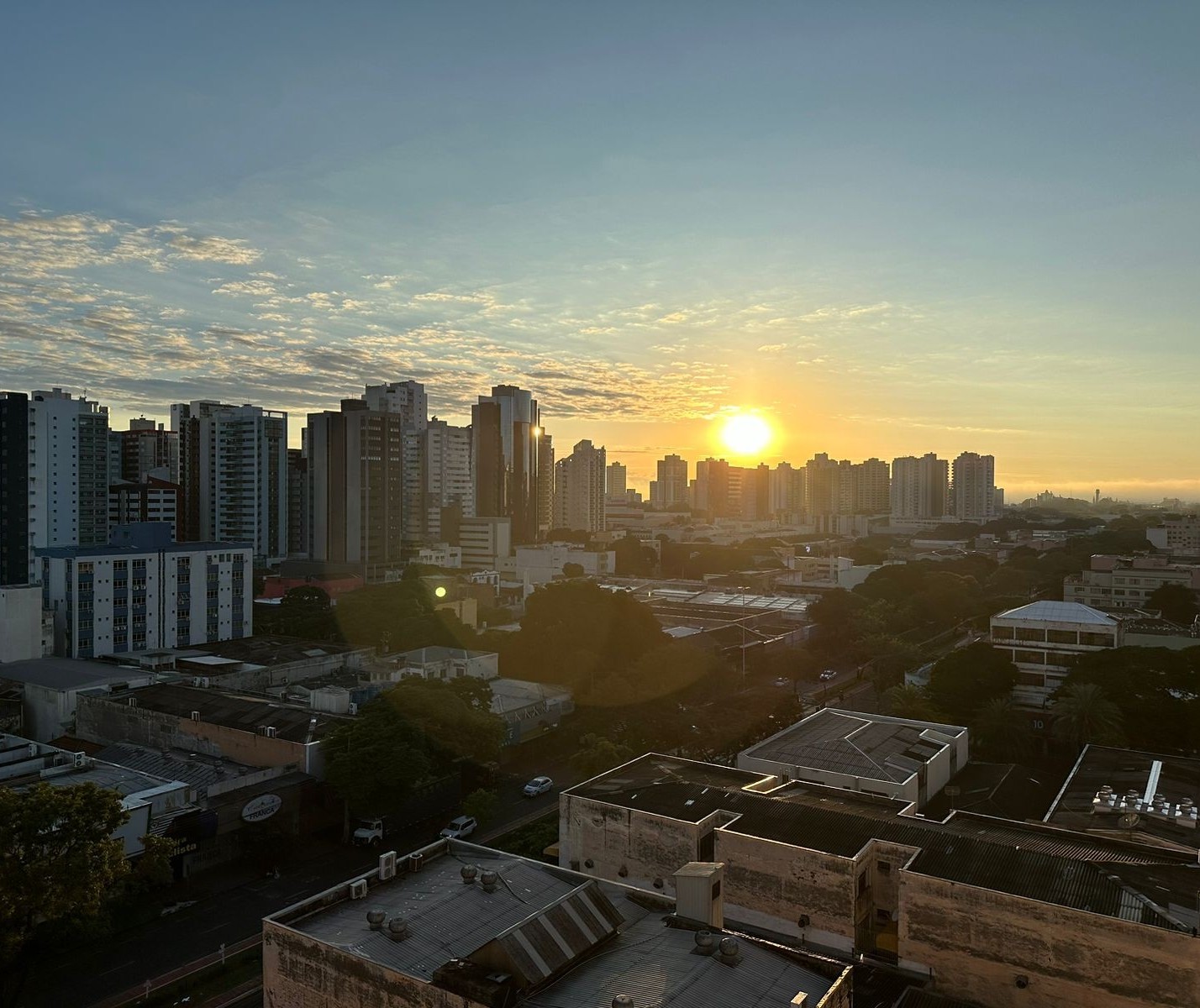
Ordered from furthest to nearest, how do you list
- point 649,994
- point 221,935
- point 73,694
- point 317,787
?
point 73,694, point 317,787, point 221,935, point 649,994

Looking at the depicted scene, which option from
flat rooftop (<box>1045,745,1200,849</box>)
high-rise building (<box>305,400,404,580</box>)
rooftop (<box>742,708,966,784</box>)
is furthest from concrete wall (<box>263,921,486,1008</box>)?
high-rise building (<box>305,400,404,580</box>)

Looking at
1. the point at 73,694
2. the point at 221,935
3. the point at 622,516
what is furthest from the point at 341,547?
the point at 622,516

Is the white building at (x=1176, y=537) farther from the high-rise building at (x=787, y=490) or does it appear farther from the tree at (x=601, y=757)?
the tree at (x=601, y=757)

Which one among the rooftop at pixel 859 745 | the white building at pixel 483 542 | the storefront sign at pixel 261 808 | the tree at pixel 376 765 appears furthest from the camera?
the white building at pixel 483 542

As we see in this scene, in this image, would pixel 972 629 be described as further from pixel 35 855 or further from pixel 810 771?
pixel 35 855

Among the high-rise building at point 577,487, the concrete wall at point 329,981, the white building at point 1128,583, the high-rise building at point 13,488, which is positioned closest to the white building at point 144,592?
the high-rise building at point 13,488
